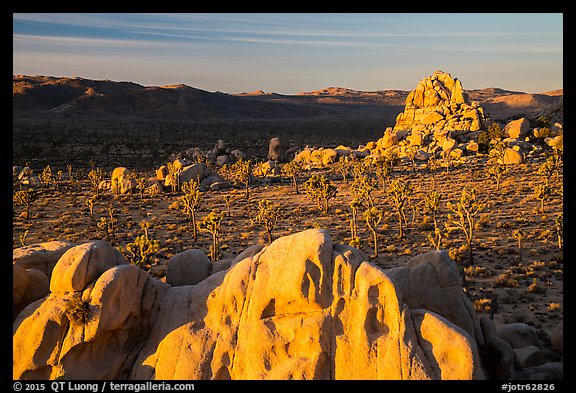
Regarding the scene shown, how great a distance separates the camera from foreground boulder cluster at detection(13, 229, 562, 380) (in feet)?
43.2

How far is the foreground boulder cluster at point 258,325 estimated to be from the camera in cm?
1318

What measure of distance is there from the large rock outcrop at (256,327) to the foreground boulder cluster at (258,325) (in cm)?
3

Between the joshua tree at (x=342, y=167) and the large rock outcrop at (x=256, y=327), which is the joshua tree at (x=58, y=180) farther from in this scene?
the large rock outcrop at (x=256, y=327)

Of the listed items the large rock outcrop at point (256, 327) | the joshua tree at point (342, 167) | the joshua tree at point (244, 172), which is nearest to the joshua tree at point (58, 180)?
the joshua tree at point (244, 172)

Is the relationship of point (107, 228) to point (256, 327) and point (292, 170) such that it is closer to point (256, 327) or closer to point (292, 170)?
point (256, 327)

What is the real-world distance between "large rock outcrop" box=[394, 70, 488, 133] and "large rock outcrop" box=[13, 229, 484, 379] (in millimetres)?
91921

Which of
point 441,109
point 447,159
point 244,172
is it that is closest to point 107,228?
point 244,172

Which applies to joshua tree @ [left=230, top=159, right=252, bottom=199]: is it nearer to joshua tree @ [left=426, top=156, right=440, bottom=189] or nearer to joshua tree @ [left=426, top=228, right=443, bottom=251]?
joshua tree @ [left=426, top=156, right=440, bottom=189]

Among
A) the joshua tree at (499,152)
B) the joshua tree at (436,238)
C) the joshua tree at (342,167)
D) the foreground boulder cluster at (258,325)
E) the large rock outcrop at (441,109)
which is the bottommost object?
the joshua tree at (436,238)

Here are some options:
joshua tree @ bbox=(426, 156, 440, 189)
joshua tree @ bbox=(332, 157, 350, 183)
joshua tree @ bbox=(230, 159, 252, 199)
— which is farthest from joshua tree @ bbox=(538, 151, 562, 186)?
joshua tree @ bbox=(230, 159, 252, 199)

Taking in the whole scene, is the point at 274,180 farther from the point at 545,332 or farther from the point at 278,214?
the point at 545,332

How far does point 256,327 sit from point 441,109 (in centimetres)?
10231

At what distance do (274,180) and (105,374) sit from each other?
6130cm
